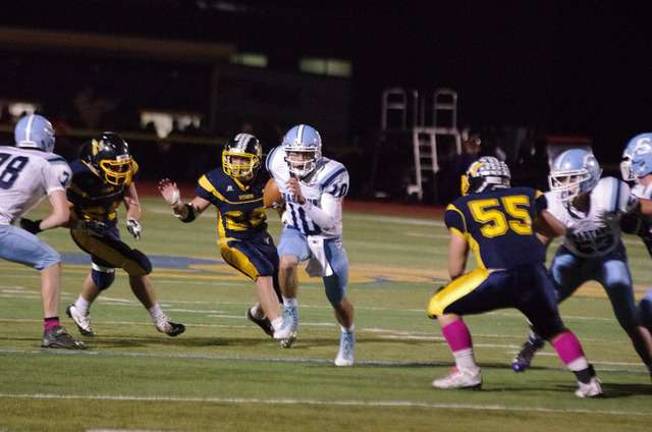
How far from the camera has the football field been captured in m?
8.04

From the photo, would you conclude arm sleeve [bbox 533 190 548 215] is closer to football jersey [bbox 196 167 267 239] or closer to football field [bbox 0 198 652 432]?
football field [bbox 0 198 652 432]

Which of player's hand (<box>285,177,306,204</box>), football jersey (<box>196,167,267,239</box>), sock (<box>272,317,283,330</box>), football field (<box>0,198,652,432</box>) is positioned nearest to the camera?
football field (<box>0,198,652,432</box>)

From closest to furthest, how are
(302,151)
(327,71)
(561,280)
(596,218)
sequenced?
(596,218) → (561,280) → (302,151) → (327,71)

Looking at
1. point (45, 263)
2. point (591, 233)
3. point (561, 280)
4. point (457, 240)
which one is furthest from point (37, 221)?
point (591, 233)

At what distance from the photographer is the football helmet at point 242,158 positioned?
37.0 ft

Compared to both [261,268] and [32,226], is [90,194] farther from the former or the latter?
[261,268]

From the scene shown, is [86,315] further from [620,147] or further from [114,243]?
[620,147]

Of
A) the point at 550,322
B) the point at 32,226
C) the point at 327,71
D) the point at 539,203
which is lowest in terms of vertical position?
the point at 550,322

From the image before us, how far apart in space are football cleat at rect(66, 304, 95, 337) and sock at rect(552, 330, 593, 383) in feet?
12.0

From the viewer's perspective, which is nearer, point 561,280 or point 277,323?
point 561,280

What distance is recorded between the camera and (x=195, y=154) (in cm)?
3117

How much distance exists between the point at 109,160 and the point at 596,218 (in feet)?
12.1

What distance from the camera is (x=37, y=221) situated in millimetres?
10141

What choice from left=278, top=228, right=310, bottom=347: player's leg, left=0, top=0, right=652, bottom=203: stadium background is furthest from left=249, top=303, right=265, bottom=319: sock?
left=0, top=0, right=652, bottom=203: stadium background
